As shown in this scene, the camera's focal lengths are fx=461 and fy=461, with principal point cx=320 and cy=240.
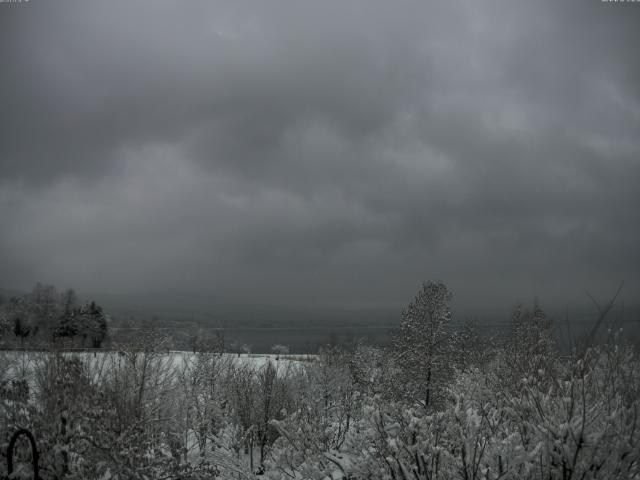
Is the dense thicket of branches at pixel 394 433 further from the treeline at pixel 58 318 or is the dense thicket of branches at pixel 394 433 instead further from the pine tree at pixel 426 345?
the treeline at pixel 58 318

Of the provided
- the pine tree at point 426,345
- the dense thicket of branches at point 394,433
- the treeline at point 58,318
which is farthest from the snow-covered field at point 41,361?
the treeline at point 58,318

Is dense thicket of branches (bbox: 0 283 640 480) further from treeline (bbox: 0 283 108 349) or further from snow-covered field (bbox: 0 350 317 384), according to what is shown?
treeline (bbox: 0 283 108 349)

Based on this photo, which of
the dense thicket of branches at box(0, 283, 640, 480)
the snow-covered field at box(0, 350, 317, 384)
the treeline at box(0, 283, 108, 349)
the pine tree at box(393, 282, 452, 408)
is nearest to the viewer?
the dense thicket of branches at box(0, 283, 640, 480)

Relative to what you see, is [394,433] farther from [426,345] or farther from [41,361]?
[41,361]

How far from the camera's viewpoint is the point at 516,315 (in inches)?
1742

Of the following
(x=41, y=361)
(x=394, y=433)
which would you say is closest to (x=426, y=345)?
(x=394, y=433)

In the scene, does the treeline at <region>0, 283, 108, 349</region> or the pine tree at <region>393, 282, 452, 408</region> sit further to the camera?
the treeline at <region>0, 283, 108, 349</region>

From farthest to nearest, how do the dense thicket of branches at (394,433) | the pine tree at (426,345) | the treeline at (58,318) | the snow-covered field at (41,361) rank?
the treeline at (58,318) → the pine tree at (426,345) → the snow-covered field at (41,361) → the dense thicket of branches at (394,433)

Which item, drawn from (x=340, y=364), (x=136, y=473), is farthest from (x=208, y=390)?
(x=136, y=473)

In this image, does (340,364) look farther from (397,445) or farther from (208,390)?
(397,445)

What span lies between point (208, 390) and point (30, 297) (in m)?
87.8

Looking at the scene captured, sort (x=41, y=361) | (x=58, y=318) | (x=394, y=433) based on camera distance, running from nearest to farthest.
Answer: (x=394, y=433) → (x=41, y=361) → (x=58, y=318)

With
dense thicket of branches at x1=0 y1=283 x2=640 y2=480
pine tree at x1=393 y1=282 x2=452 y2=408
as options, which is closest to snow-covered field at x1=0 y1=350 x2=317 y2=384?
dense thicket of branches at x1=0 y1=283 x2=640 y2=480

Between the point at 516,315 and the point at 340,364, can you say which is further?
the point at 340,364
